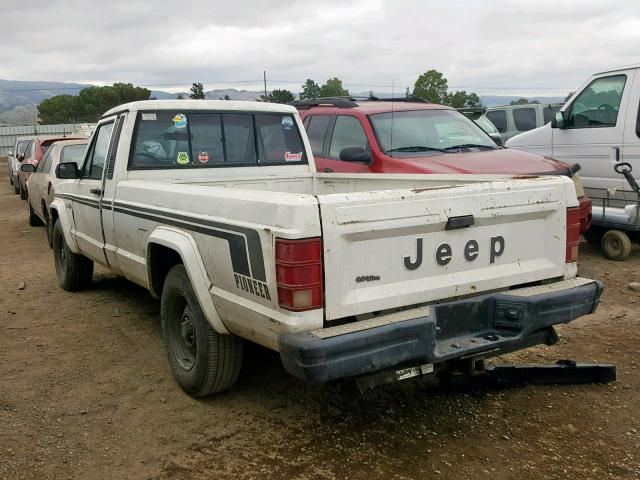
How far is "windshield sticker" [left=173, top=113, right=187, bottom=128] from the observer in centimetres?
493

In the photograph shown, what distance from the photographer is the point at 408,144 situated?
711 cm

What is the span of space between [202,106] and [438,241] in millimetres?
2688

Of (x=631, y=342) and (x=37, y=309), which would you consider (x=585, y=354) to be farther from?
(x=37, y=309)

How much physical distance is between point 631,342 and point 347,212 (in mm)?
3145

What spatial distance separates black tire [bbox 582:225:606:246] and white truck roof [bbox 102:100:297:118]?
179 inches

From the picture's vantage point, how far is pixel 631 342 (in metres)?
4.82

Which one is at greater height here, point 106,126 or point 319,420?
point 106,126

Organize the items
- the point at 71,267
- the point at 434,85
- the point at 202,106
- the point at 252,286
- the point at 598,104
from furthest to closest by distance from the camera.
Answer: the point at 434,85
the point at 598,104
the point at 71,267
the point at 202,106
the point at 252,286

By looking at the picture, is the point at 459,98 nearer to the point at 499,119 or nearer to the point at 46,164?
the point at 499,119

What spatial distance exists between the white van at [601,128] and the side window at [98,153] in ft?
19.1

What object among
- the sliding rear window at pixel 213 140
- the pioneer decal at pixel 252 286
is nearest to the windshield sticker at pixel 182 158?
the sliding rear window at pixel 213 140


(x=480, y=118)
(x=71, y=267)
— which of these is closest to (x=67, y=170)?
(x=71, y=267)

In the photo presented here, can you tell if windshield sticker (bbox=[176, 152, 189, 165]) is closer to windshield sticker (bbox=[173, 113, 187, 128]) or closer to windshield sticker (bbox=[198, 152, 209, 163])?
windshield sticker (bbox=[198, 152, 209, 163])

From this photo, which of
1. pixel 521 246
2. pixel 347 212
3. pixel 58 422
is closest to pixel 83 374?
pixel 58 422
